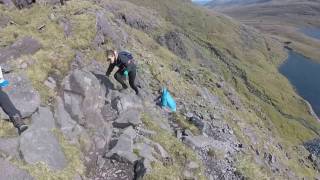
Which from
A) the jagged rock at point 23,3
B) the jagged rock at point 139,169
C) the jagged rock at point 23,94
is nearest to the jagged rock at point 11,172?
the jagged rock at point 23,94

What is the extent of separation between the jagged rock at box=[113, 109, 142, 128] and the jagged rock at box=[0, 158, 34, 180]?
7.01 meters

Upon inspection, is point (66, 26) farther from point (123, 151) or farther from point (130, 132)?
point (123, 151)

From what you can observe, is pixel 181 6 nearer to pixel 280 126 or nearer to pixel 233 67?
pixel 233 67

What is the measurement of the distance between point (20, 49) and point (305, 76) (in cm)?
15862

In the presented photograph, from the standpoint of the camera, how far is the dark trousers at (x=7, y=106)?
51.7ft

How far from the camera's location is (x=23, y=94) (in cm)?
1755

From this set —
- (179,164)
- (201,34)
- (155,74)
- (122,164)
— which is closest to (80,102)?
(122,164)

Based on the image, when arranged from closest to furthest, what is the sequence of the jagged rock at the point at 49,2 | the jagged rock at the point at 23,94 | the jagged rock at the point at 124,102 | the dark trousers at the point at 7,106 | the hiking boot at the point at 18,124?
the dark trousers at the point at 7,106
the hiking boot at the point at 18,124
the jagged rock at the point at 23,94
the jagged rock at the point at 124,102
the jagged rock at the point at 49,2

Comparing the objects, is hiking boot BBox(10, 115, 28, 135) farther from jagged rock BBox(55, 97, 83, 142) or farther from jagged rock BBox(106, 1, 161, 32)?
jagged rock BBox(106, 1, 161, 32)

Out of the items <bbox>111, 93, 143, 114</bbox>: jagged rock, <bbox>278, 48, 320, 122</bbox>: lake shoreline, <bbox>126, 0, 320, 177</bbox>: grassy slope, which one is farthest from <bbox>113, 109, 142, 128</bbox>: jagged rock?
<bbox>278, 48, 320, 122</bbox>: lake shoreline

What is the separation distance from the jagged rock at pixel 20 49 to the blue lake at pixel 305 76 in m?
115

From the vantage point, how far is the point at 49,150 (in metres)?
15.8

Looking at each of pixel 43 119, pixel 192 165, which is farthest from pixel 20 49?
pixel 192 165

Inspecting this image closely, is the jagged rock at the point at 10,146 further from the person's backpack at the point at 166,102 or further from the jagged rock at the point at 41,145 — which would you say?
the person's backpack at the point at 166,102
